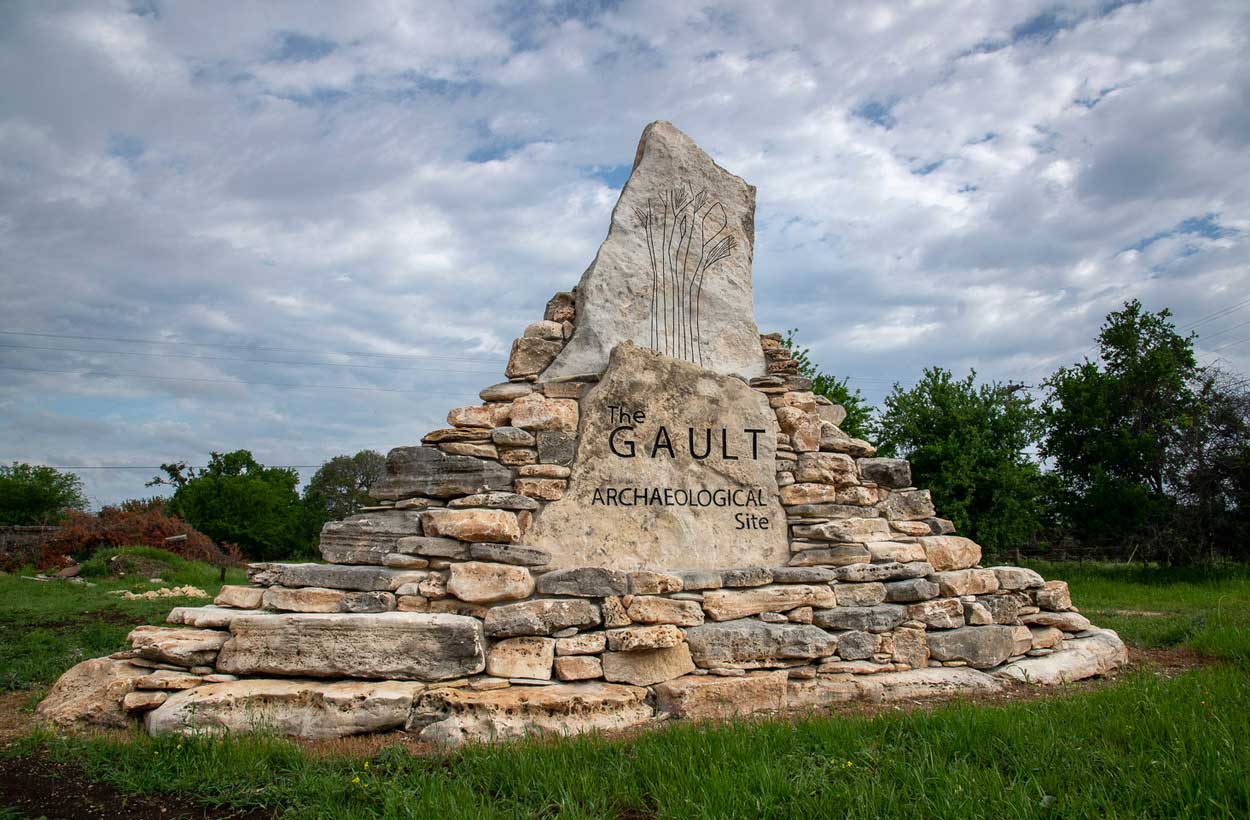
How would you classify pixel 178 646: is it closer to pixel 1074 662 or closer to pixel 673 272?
pixel 673 272

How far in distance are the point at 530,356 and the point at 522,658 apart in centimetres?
264

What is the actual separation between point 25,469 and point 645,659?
111 feet

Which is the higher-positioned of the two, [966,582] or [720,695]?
[966,582]

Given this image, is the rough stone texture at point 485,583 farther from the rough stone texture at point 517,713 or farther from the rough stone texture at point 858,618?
the rough stone texture at point 858,618

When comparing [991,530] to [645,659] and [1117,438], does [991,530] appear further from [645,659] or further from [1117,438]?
[645,659]

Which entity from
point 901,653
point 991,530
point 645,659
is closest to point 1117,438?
point 991,530

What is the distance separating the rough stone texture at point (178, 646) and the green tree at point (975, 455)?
13.4 metres

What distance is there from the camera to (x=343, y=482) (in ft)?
133

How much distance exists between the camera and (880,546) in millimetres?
7141

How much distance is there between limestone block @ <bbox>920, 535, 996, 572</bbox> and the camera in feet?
23.9

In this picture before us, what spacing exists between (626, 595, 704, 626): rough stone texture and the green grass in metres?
4.88

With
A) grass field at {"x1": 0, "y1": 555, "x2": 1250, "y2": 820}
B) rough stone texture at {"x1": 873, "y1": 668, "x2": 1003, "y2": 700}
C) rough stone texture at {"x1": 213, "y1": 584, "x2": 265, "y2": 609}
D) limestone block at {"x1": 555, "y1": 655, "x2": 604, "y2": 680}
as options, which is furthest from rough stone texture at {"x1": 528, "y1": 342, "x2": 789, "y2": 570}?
rough stone texture at {"x1": 213, "y1": 584, "x2": 265, "y2": 609}

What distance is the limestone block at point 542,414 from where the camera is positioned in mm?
6727

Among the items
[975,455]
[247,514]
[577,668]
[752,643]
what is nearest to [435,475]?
[577,668]
